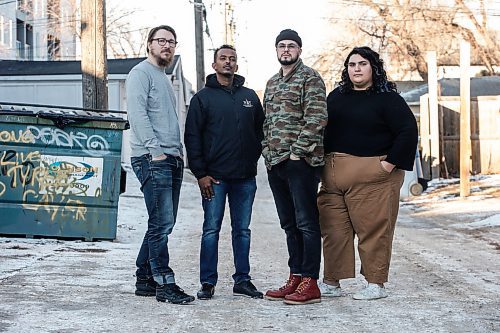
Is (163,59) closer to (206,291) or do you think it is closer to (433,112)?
(206,291)

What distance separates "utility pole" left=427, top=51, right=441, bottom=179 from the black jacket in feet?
49.8

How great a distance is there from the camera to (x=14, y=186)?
1066 centimetres

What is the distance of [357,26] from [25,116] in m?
32.5

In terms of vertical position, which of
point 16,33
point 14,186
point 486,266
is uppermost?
point 16,33

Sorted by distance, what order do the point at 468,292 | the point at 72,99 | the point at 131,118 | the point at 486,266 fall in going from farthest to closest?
the point at 72,99 → the point at 486,266 → the point at 468,292 → the point at 131,118

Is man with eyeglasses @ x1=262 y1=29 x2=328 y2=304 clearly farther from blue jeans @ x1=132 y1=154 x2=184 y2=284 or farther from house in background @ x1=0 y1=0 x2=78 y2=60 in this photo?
→ house in background @ x1=0 y1=0 x2=78 y2=60

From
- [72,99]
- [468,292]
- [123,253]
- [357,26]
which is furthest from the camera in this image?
[357,26]

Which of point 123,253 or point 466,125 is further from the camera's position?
point 466,125

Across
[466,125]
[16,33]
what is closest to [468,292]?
[466,125]

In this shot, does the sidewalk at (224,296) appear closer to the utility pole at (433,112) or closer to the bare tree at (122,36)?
the utility pole at (433,112)

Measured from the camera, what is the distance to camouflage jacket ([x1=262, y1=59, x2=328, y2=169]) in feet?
20.7

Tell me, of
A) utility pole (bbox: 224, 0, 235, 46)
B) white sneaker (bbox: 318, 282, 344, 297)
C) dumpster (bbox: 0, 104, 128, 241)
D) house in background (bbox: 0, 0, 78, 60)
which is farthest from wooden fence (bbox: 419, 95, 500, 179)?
house in background (bbox: 0, 0, 78, 60)

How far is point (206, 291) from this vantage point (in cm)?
662

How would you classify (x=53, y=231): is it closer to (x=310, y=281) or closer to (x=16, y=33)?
(x=310, y=281)
